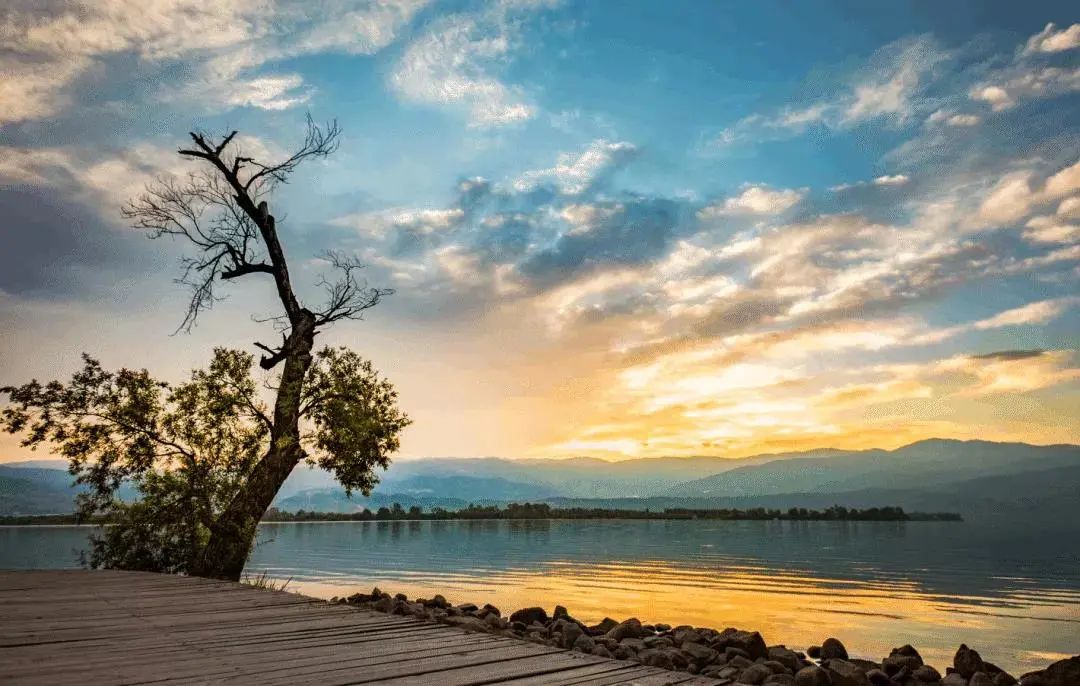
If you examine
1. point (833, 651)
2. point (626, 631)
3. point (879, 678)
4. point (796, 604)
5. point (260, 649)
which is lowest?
→ point (796, 604)

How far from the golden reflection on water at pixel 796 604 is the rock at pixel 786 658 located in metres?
4.91

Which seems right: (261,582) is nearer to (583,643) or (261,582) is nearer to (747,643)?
(583,643)

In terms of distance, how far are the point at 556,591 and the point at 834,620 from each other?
1031 centimetres

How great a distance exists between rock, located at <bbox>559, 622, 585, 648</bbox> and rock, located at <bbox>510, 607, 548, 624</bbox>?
173 centimetres

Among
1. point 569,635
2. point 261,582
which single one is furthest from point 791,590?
point 261,582

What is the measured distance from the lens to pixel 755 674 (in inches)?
387

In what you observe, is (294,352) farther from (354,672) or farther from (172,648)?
(354,672)

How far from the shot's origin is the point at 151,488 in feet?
60.6

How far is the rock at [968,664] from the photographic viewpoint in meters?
11.6

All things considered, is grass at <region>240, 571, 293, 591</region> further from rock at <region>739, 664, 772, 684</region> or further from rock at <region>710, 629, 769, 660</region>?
rock at <region>739, 664, 772, 684</region>

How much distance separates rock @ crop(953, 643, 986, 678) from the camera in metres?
11.6

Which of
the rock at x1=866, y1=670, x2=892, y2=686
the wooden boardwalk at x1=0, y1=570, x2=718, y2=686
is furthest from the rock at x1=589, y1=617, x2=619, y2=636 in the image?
the wooden boardwalk at x1=0, y1=570, x2=718, y2=686

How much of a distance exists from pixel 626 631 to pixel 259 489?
35.1 feet

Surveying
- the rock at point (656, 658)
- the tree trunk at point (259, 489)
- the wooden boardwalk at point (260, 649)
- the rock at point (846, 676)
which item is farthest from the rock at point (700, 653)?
the tree trunk at point (259, 489)
